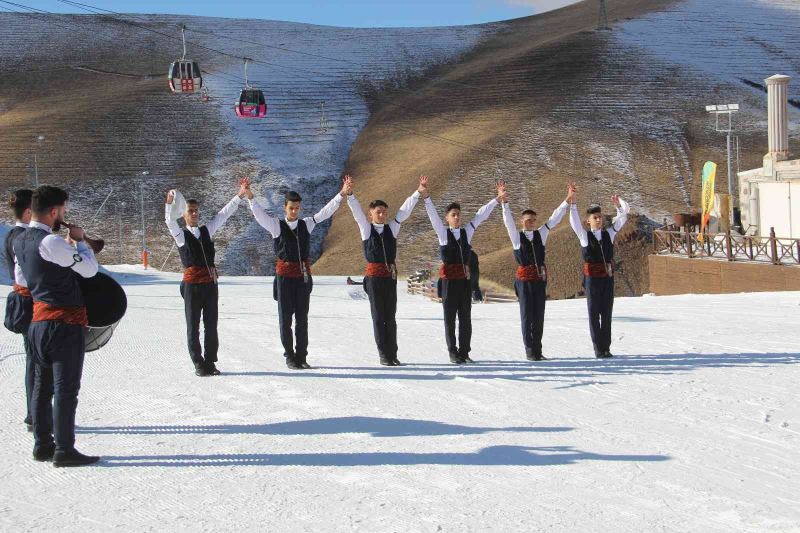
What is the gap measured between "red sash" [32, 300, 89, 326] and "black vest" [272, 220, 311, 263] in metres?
4.38

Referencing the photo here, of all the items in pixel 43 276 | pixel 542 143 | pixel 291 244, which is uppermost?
pixel 542 143

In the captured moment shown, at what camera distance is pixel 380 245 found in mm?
11719

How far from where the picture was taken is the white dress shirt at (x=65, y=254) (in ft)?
22.6

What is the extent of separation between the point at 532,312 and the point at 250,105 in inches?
1301

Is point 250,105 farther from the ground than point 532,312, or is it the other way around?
point 250,105

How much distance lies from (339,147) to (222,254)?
2151cm

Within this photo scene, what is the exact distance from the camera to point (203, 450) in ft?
24.3

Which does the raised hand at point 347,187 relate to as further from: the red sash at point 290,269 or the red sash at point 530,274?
the red sash at point 530,274

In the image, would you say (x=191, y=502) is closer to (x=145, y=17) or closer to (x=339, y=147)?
(x=339, y=147)

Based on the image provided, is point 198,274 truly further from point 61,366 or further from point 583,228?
point 583,228

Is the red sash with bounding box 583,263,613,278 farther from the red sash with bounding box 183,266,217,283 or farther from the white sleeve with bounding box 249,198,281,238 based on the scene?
the red sash with bounding box 183,266,217,283

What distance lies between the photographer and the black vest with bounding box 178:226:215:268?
1096 centimetres

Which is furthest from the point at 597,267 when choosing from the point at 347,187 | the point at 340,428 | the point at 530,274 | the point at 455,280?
the point at 340,428

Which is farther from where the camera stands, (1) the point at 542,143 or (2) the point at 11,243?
(1) the point at 542,143
